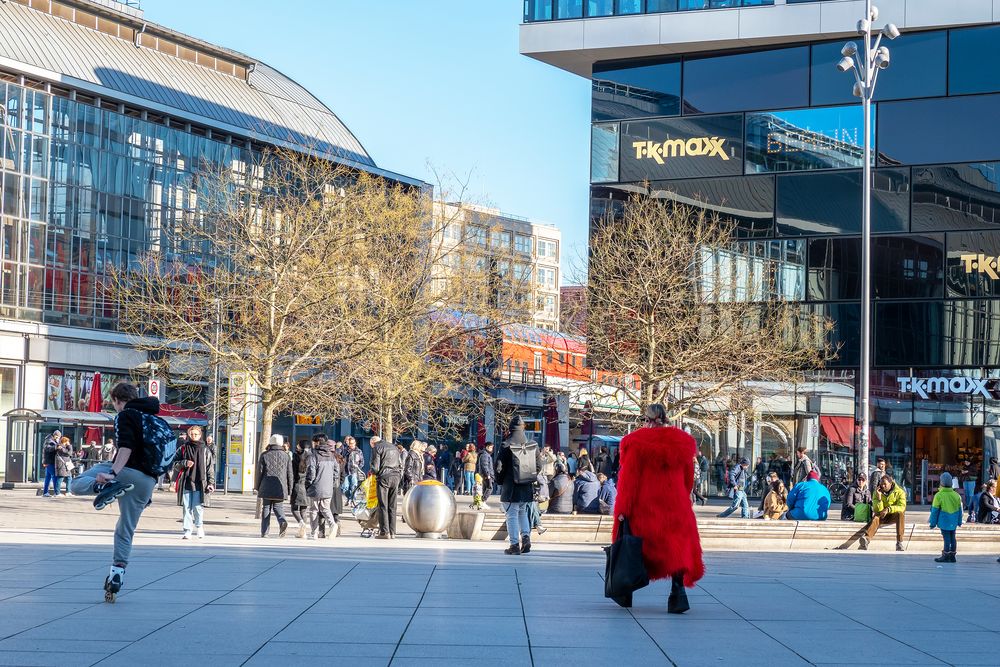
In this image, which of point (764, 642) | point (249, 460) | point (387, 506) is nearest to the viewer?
point (764, 642)

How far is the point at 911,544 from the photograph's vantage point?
2203cm

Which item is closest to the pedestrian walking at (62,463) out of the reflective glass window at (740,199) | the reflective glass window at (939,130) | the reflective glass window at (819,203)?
the reflective glass window at (740,199)

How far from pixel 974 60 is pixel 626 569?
34265 mm

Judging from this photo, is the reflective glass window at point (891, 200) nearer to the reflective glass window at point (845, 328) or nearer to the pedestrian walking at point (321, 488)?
the reflective glass window at point (845, 328)

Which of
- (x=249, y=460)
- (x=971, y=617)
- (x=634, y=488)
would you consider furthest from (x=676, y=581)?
(x=249, y=460)

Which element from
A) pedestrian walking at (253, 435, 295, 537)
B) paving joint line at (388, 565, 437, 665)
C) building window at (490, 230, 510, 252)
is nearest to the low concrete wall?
pedestrian walking at (253, 435, 295, 537)

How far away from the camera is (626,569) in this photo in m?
10.6

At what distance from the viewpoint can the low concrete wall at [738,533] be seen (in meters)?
20.5

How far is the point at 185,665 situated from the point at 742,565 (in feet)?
32.4

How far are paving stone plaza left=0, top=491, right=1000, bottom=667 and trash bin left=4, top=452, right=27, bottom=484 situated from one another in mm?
27080

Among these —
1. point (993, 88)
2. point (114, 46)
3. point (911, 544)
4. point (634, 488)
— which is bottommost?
point (911, 544)

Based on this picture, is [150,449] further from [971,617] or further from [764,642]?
[971,617]

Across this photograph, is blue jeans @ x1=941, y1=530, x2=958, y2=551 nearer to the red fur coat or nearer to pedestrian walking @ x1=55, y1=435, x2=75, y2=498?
the red fur coat

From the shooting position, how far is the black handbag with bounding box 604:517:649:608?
34.8ft
